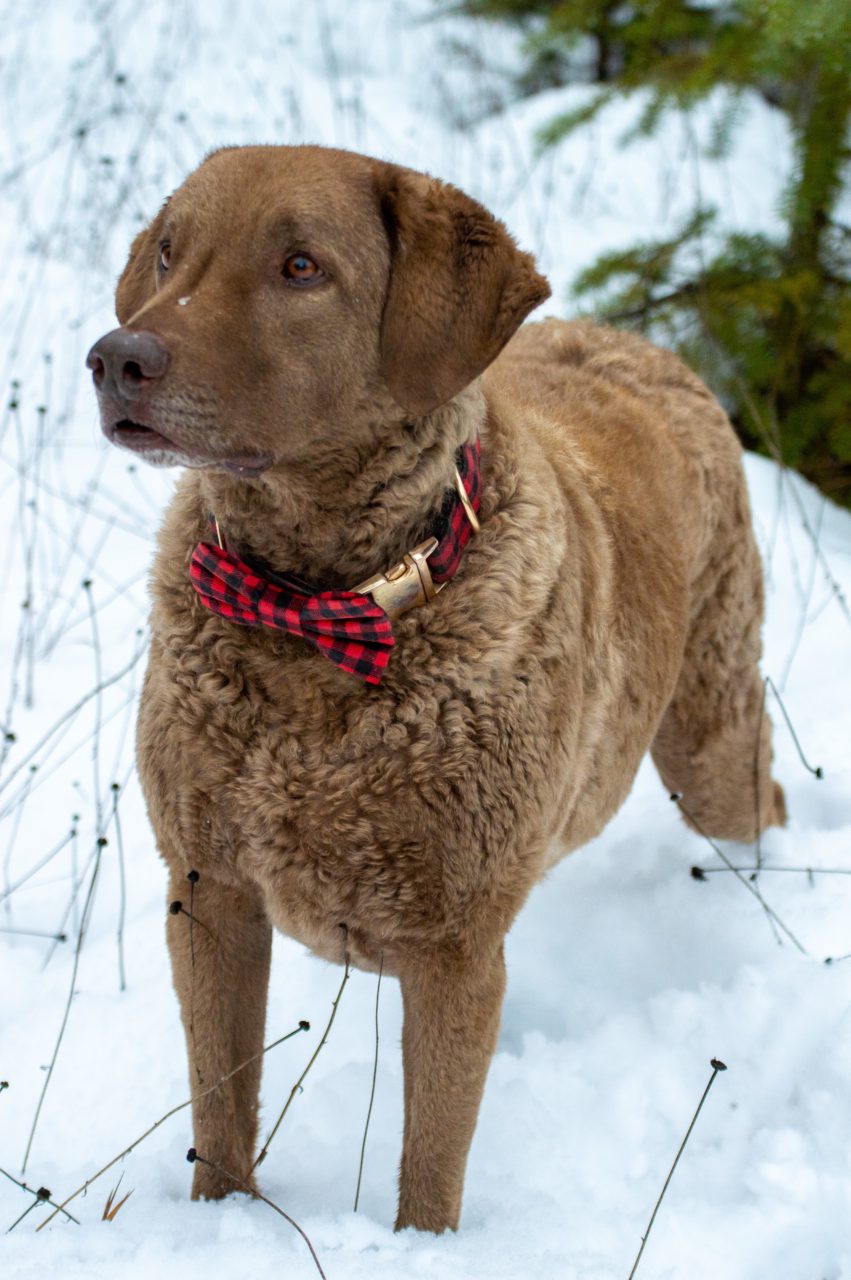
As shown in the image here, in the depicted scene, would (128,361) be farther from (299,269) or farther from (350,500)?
(350,500)

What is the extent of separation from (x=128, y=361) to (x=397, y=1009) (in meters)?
1.96

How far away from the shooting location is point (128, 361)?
69.8 inches

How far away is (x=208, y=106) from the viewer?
7895 millimetres

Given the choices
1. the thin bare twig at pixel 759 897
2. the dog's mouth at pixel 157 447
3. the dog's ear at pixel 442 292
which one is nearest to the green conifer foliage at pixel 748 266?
the thin bare twig at pixel 759 897

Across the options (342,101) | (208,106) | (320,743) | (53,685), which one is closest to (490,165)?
(342,101)

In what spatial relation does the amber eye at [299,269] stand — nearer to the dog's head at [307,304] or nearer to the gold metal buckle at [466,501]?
the dog's head at [307,304]

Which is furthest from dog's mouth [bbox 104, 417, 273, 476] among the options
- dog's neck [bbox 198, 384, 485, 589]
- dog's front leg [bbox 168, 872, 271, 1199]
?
dog's front leg [bbox 168, 872, 271, 1199]

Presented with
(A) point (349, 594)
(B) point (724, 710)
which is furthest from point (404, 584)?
(B) point (724, 710)

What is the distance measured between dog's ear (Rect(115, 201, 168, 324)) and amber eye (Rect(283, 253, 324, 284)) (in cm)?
42

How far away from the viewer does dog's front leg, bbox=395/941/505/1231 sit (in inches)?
84.3

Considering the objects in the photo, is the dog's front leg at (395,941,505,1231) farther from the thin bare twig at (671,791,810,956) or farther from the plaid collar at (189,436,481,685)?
the thin bare twig at (671,791,810,956)

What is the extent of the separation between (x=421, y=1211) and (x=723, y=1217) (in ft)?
2.02

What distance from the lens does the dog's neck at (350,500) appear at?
206 cm

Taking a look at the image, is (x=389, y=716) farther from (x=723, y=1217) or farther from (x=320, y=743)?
(x=723, y=1217)
